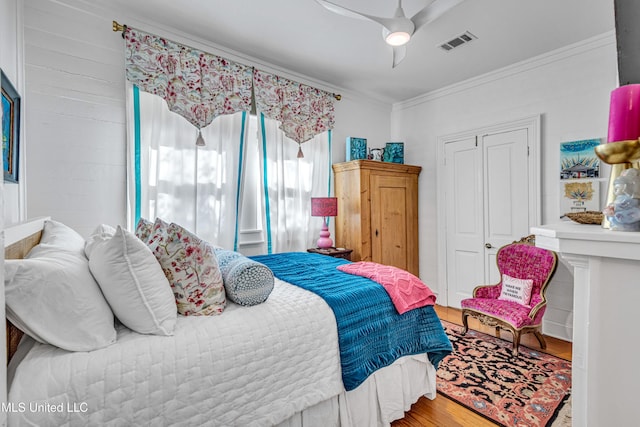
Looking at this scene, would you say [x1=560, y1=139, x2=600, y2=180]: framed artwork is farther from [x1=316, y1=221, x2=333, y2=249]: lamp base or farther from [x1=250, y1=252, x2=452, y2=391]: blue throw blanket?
[x1=316, y1=221, x2=333, y2=249]: lamp base

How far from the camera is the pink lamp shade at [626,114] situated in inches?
31.7

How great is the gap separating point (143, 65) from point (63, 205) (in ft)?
4.05

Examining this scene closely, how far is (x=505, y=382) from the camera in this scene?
2104 mm

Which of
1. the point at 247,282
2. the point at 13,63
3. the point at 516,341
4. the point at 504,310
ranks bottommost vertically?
the point at 516,341

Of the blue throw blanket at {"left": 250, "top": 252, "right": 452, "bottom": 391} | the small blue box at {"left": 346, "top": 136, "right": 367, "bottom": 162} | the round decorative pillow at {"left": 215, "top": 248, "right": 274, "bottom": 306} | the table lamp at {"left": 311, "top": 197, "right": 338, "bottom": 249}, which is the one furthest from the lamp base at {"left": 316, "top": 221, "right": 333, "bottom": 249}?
the round decorative pillow at {"left": 215, "top": 248, "right": 274, "bottom": 306}

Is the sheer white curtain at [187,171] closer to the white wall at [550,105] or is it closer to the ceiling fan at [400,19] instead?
the ceiling fan at [400,19]

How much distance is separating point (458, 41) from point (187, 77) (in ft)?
8.07

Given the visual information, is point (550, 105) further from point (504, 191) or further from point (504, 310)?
point (504, 310)

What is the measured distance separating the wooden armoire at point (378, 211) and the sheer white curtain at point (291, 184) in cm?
30

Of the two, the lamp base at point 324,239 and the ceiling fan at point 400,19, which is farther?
the lamp base at point 324,239

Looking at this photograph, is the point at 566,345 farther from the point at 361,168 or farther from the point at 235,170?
the point at 235,170

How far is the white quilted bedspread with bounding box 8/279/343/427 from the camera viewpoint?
34.0 inches

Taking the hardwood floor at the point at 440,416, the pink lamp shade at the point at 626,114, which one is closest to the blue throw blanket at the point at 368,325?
the hardwood floor at the point at 440,416

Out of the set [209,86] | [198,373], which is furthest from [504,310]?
[209,86]
